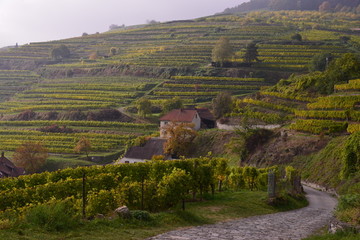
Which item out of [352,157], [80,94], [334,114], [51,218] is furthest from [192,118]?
[51,218]

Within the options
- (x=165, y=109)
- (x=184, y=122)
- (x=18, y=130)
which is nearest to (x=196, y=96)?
(x=165, y=109)

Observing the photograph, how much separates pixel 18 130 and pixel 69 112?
30.5ft

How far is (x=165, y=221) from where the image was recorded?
16.2m

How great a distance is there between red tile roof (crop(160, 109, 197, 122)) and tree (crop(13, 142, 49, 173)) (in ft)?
62.2

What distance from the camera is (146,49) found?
11581cm

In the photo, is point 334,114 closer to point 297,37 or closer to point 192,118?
point 192,118

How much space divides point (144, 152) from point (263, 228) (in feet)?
131

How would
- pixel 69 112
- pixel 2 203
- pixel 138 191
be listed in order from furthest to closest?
1. pixel 69 112
2. pixel 138 191
3. pixel 2 203

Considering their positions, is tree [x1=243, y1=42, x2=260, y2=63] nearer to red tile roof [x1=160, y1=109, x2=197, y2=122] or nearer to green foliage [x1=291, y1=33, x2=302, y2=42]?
green foliage [x1=291, y1=33, x2=302, y2=42]

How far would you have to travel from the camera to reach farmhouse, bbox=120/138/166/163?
55000mm

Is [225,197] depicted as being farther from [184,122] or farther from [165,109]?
[165,109]

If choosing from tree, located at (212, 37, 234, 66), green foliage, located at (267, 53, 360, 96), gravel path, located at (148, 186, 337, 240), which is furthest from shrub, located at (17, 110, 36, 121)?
gravel path, located at (148, 186, 337, 240)

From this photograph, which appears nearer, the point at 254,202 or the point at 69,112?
the point at 254,202

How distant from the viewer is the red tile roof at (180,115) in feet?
208
